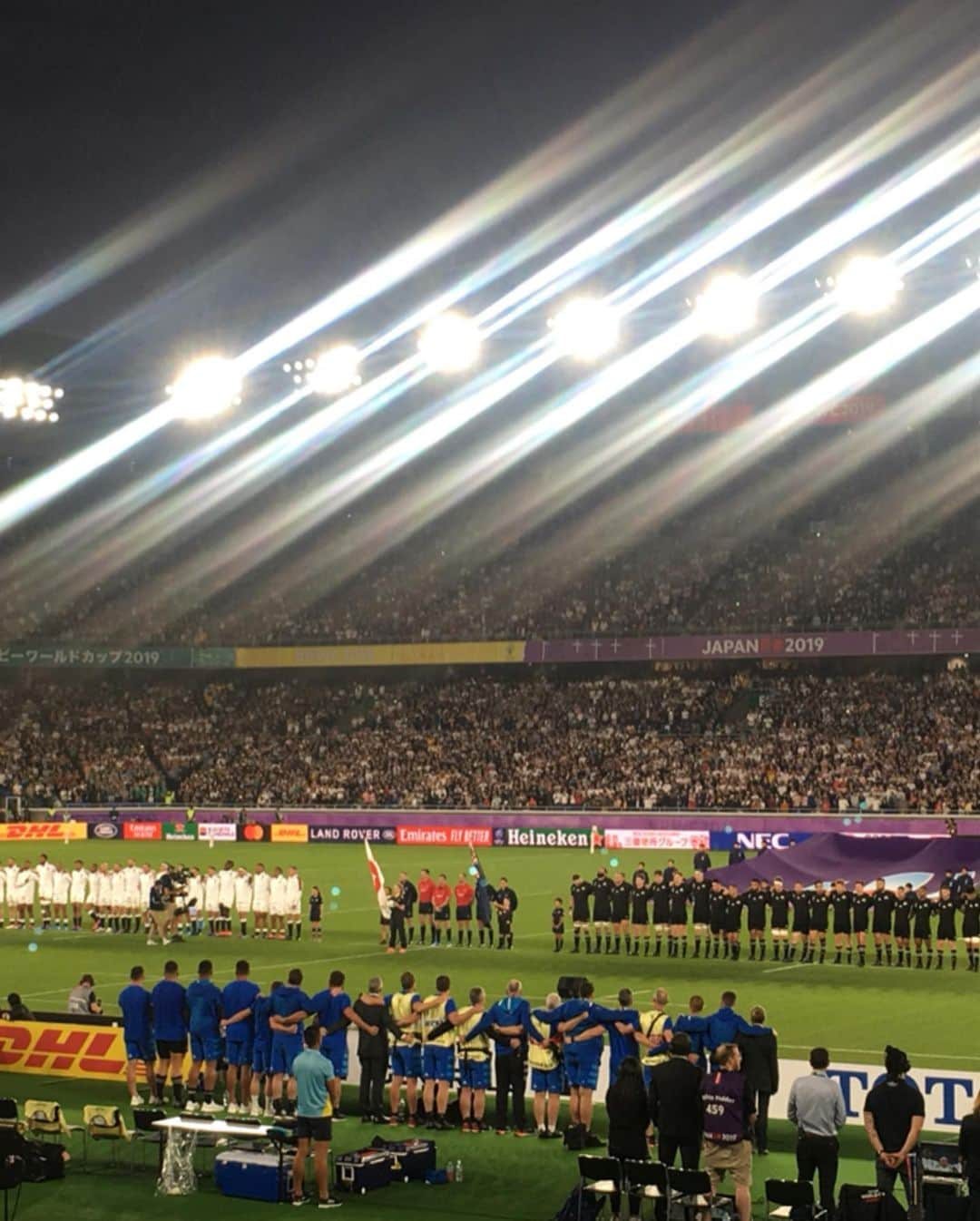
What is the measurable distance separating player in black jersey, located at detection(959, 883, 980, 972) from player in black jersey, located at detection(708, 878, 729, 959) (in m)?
4.34

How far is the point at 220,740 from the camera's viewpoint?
75562 millimetres

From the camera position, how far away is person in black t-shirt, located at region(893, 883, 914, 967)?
101ft

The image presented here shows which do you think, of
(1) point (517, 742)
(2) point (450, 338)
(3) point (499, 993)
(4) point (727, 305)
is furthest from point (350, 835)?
(3) point (499, 993)

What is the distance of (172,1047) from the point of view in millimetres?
19906

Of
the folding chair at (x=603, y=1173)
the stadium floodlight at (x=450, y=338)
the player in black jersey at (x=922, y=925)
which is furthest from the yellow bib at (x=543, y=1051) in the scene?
the stadium floodlight at (x=450, y=338)

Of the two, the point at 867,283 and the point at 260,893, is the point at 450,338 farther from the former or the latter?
the point at 260,893

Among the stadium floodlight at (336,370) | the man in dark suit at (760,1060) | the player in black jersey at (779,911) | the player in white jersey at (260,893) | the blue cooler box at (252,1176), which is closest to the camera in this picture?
the blue cooler box at (252,1176)

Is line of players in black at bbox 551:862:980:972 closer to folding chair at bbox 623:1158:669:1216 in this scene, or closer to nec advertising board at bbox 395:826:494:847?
folding chair at bbox 623:1158:669:1216

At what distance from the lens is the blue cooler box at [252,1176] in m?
16.4

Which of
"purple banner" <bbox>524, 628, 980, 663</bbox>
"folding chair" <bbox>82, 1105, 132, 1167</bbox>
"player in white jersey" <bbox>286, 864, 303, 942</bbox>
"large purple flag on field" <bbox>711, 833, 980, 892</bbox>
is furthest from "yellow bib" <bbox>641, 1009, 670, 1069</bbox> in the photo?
"purple banner" <bbox>524, 628, 980, 663</bbox>

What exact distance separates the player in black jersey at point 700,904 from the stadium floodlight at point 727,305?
27.0 m

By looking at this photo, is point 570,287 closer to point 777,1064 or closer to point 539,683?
point 539,683

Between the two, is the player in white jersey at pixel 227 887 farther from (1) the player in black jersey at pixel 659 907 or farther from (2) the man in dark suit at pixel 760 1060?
(2) the man in dark suit at pixel 760 1060

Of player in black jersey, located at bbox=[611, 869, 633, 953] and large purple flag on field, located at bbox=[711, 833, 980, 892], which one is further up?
large purple flag on field, located at bbox=[711, 833, 980, 892]
